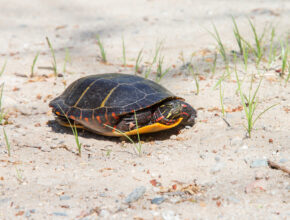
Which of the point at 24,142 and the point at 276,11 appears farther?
the point at 276,11

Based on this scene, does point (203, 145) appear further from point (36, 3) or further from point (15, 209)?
point (36, 3)

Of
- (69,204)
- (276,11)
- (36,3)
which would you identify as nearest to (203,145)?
(69,204)

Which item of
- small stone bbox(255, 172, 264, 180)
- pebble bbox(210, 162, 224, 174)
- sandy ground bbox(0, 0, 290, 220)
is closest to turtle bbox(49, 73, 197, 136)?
A: sandy ground bbox(0, 0, 290, 220)

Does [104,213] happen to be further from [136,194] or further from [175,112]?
[175,112]

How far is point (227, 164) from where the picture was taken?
2.31 metres

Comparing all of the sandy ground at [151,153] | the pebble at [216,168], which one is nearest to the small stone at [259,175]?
the sandy ground at [151,153]

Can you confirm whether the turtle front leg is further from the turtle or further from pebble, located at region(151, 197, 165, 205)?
pebble, located at region(151, 197, 165, 205)

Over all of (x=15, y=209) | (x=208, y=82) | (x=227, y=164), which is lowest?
(x=15, y=209)

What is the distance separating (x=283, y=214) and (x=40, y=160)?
163 cm

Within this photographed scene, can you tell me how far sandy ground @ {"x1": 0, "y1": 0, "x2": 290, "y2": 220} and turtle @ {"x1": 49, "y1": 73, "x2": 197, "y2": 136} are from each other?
0.43 feet

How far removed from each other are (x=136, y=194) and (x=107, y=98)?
1098 millimetres

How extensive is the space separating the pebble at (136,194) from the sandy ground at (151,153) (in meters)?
0.03

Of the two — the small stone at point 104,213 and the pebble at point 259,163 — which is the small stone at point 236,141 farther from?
the small stone at point 104,213

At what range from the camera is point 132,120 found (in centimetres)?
289
